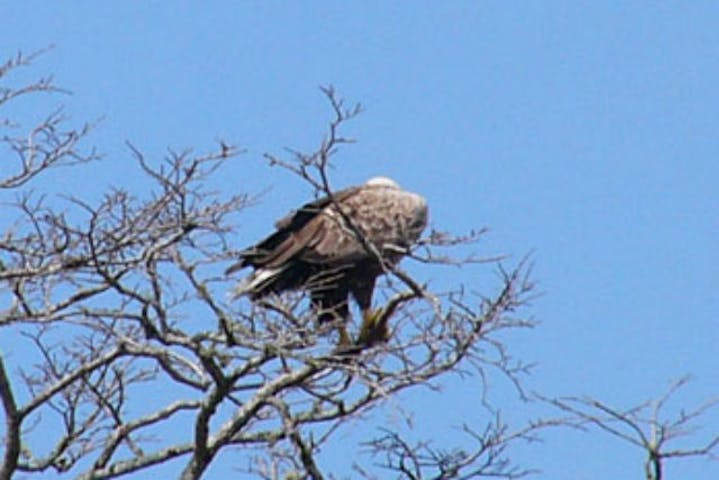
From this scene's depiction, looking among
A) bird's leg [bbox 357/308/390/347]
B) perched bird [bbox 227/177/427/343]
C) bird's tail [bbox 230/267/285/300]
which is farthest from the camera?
perched bird [bbox 227/177/427/343]

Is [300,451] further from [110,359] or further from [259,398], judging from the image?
[110,359]

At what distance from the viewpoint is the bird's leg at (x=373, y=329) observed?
9.72 m

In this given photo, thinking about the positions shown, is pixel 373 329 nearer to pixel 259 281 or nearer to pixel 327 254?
pixel 259 281

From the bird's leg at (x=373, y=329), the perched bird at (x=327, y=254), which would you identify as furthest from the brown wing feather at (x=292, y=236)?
the bird's leg at (x=373, y=329)

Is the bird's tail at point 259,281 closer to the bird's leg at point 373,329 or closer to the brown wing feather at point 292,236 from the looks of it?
the brown wing feather at point 292,236

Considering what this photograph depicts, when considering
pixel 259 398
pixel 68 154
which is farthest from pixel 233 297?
pixel 68 154

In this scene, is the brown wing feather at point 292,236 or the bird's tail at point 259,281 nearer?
the bird's tail at point 259,281

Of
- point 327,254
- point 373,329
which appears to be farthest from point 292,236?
point 373,329

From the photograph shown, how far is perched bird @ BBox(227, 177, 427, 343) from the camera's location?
11.0 metres

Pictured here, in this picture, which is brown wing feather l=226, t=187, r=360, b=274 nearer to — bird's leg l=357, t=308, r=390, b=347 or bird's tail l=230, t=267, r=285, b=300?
bird's tail l=230, t=267, r=285, b=300

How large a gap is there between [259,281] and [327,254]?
0.56m

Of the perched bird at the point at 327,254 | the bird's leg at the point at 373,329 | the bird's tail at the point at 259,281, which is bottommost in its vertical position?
the bird's leg at the point at 373,329

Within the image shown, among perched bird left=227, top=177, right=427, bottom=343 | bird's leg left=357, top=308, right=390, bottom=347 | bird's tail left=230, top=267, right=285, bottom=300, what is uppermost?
perched bird left=227, top=177, right=427, bottom=343

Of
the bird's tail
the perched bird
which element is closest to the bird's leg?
the perched bird
